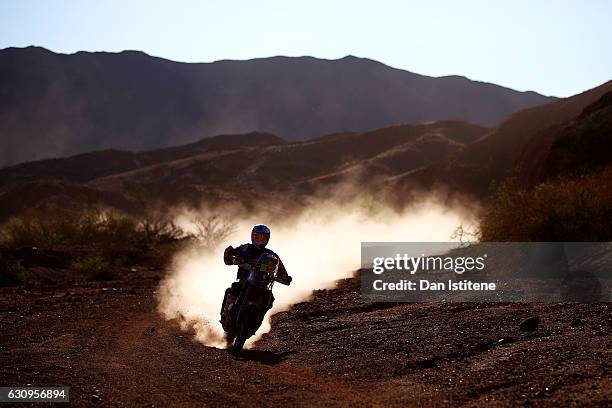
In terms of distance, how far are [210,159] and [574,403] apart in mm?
99987

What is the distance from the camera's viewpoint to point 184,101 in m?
182

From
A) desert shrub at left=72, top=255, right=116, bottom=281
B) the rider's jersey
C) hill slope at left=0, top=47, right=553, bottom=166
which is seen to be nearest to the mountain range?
desert shrub at left=72, top=255, right=116, bottom=281

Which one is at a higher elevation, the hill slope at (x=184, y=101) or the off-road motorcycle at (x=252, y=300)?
the hill slope at (x=184, y=101)

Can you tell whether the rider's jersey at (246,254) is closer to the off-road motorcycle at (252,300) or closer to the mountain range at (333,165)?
the off-road motorcycle at (252,300)

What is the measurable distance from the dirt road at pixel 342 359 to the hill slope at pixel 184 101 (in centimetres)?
14330

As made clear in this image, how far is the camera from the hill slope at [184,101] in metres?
161

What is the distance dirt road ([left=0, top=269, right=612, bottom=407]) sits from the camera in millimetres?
7492

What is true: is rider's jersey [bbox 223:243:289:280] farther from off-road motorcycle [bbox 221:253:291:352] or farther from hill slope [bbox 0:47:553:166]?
hill slope [bbox 0:47:553:166]

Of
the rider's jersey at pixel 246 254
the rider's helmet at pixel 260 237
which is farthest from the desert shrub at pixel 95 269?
the rider's helmet at pixel 260 237

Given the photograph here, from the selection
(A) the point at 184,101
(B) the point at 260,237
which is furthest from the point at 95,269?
(A) the point at 184,101

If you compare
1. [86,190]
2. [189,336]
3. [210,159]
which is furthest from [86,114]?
[189,336]

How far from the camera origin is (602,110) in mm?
29062

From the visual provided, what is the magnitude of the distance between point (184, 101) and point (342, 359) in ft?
579

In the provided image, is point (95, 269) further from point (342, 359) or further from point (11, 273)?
point (342, 359)
